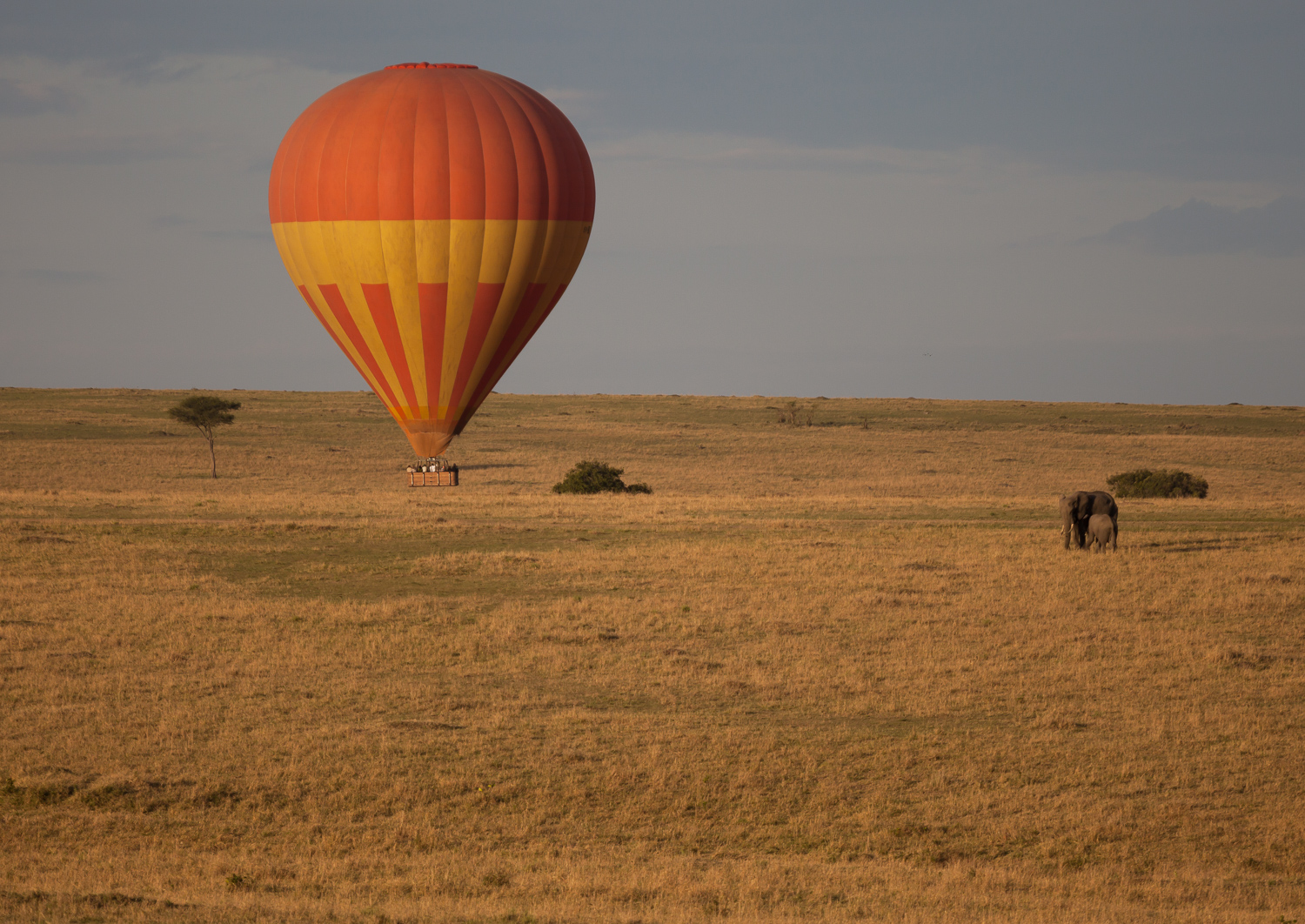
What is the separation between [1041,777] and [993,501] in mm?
33000

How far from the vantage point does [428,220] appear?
2958cm

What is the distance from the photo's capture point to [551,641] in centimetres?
2352

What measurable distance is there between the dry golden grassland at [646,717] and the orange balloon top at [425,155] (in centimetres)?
804

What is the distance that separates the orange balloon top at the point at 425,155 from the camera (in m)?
29.5

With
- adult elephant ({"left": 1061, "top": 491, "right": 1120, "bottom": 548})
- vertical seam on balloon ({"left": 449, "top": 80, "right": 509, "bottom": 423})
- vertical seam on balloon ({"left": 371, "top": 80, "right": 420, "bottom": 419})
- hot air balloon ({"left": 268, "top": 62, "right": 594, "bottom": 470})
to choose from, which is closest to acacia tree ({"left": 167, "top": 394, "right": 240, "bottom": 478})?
hot air balloon ({"left": 268, "top": 62, "right": 594, "bottom": 470})

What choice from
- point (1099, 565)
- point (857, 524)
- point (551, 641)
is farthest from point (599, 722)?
point (857, 524)

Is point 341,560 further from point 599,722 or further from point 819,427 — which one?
point 819,427

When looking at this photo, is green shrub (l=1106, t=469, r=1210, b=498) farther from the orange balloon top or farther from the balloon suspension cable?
the balloon suspension cable

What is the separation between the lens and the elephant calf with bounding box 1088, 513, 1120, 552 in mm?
32438

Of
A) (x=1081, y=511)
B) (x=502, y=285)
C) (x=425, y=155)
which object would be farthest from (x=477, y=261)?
(x=1081, y=511)

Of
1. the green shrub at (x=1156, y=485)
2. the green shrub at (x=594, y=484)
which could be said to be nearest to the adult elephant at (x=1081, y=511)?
the green shrub at (x=1156, y=485)

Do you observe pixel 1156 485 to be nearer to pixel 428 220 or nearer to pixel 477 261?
pixel 477 261

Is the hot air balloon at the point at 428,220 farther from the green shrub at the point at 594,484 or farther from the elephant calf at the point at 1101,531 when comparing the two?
the green shrub at the point at 594,484

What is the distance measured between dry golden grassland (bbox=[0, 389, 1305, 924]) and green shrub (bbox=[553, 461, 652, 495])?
8.57 m
